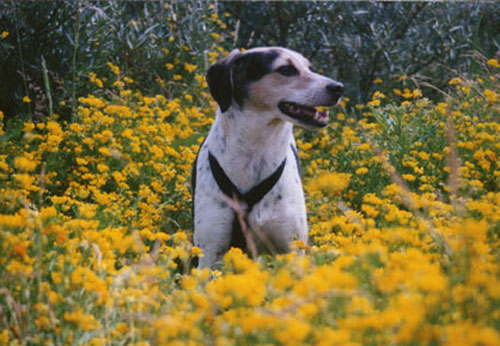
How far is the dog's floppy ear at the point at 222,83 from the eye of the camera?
3.36 meters

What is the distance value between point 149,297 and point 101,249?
1.23ft

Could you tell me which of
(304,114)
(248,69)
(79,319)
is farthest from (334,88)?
(79,319)

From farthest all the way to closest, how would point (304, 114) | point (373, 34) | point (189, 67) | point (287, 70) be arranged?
point (373, 34), point (189, 67), point (287, 70), point (304, 114)

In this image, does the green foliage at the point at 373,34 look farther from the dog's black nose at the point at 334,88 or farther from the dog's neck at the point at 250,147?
the dog's neck at the point at 250,147

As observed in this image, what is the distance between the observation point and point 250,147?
11.0ft

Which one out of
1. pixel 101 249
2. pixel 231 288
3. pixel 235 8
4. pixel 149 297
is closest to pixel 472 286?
pixel 231 288

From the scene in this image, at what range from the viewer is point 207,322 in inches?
75.7

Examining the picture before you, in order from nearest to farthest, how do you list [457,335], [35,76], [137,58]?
[457,335], [35,76], [137,58]

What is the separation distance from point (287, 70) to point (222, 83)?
0.41m

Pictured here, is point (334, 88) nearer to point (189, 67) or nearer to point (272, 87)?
point (272, 87)

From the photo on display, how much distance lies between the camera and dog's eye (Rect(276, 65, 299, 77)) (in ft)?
11.2

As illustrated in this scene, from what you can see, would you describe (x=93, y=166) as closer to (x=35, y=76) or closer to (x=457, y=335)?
(x=35, y=76)

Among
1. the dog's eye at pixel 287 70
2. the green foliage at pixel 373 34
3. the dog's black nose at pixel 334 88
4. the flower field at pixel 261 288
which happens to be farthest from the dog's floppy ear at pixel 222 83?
the green foliage at pixel 373 34

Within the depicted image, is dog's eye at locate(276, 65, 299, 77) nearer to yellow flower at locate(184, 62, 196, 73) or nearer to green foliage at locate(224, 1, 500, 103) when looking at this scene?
yellow flower at locate(184, 62, 196, 73)
